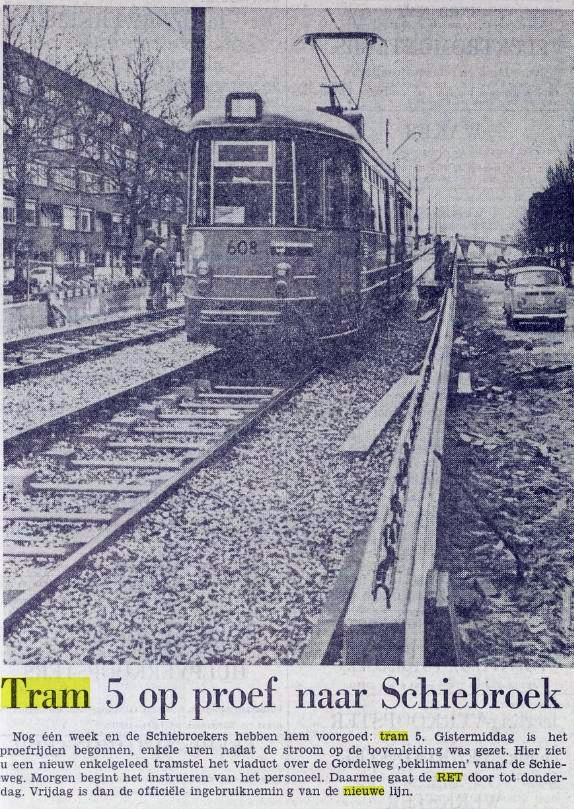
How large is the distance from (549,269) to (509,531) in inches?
551

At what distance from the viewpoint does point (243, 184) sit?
35.2ft

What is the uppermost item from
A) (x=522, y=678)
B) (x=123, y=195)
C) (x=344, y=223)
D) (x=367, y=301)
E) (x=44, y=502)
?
(x=123, y=195)

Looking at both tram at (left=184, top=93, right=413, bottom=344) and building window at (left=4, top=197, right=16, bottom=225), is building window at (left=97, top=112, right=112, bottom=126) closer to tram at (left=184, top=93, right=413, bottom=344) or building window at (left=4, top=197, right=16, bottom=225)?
building window at (left=4, top=197, right=16, bottom=225)

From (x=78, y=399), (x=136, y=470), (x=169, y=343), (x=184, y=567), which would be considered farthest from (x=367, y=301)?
(x=184, y=567)

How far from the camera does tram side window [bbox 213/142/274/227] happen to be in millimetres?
10461

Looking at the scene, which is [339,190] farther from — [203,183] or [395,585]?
[395,585]

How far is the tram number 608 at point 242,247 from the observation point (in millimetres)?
10758

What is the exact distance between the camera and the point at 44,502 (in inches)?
239

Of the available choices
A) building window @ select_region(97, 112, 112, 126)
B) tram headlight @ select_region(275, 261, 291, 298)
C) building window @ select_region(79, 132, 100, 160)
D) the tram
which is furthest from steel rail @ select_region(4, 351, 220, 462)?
building window @ select_region(97, 112, 112, 126)

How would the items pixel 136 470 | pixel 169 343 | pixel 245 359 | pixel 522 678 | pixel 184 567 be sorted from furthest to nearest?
pixel 169 343 → pixel 245 359 → pixel 136 470 → pixel 184 567 → pixel 522 678

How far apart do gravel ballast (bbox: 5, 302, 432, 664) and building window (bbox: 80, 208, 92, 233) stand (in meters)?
43.5

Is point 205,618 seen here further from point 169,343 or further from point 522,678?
point 169,343

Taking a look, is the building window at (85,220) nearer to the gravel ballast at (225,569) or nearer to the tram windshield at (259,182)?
the tram windshield at (259,182)

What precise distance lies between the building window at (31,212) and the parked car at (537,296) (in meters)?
30.0
